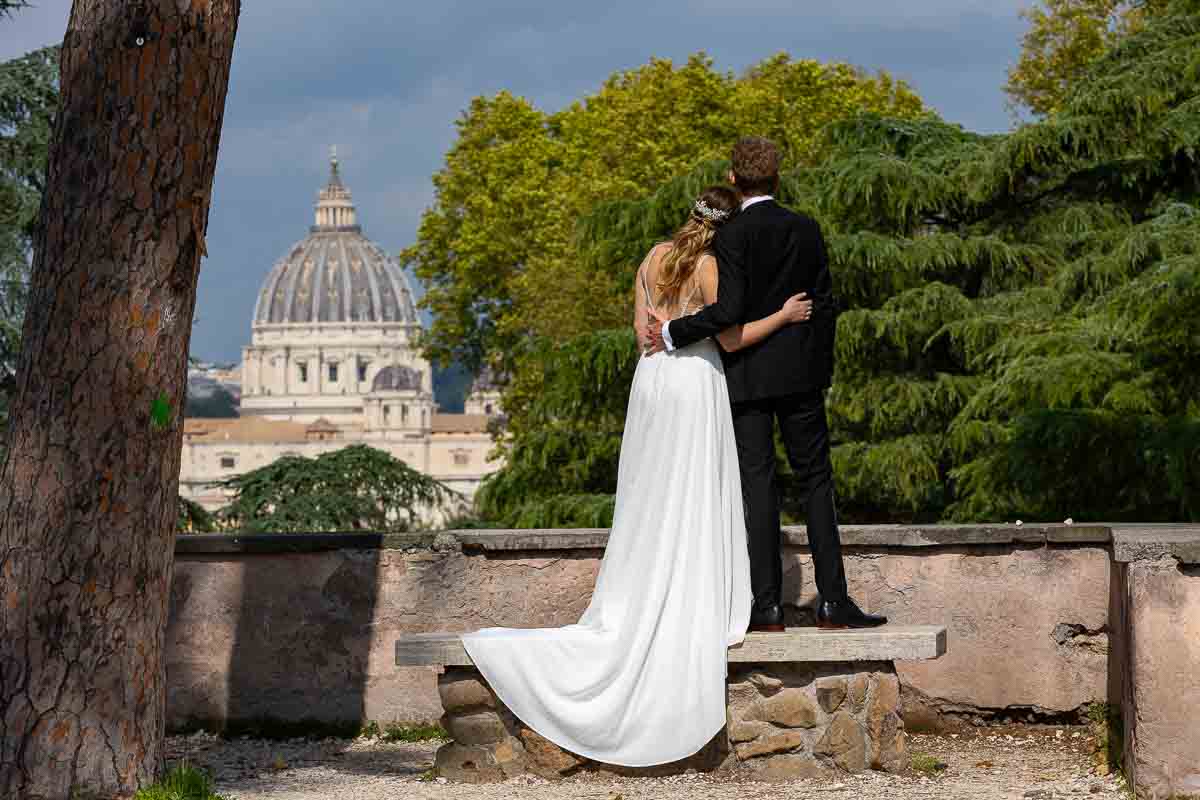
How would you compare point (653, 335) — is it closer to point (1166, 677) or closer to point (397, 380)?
point (1166, 677)

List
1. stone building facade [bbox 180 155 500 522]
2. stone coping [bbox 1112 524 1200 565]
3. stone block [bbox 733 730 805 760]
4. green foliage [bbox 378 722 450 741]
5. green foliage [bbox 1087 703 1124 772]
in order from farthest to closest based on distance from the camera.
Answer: stone building facade [bbox 180 155 500 522]
green foliage [bbox 378 722 450 741]
green foliage [bbox 1087 703 1124 772]
stone block [bbox 733 730 805 760]
stone coping [bbox 1112 524 1200 565]

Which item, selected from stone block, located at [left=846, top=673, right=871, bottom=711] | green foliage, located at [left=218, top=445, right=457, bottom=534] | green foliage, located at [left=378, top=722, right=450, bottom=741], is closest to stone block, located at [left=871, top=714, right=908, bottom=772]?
stone block, located at [left=846, top=673, right=871, bottom=711]

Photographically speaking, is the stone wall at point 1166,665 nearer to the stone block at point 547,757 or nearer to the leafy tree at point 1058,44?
the stone block at point 547,757

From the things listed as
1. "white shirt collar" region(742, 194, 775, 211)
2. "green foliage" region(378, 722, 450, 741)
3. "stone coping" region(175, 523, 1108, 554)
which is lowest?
"green foliage" region(378, 722, 450, 741)

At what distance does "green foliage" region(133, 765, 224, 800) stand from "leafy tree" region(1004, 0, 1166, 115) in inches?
1078

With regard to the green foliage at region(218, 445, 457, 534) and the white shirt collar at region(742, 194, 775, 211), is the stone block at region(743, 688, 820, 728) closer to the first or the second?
the white shirt collar at region(742, 194, 775, 211)

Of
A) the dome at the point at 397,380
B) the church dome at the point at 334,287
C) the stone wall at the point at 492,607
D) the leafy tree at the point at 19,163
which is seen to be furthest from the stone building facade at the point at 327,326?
the stone wall at the point at 492,607

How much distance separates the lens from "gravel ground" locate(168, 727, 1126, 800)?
5707 mm

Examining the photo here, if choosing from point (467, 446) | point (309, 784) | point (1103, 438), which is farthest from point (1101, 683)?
point (467, 446)

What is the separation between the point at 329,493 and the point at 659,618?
17.4 metres

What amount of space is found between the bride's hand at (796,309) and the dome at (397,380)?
469 ft

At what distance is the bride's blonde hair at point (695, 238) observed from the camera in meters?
6.06

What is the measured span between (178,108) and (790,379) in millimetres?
2072

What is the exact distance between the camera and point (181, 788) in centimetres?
540
